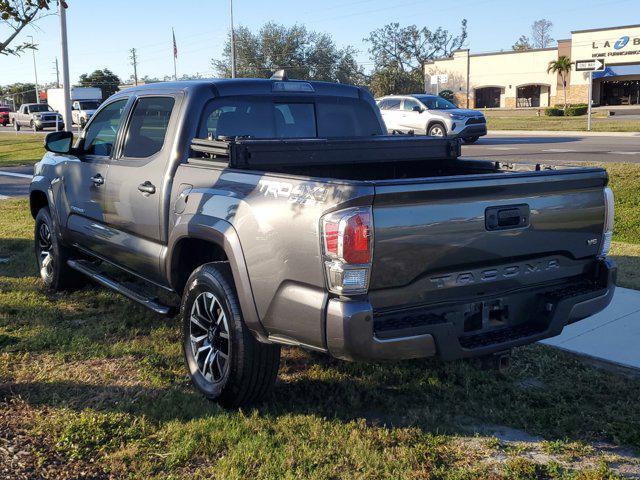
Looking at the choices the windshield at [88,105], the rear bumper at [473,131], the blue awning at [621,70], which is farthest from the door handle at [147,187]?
the blue awning at [621,70]

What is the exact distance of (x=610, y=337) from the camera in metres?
5.50

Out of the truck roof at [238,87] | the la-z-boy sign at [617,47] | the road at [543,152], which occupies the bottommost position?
the road at [543,152]

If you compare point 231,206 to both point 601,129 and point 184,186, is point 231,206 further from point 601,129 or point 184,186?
point 601,129

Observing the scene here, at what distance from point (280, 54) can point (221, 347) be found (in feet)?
227

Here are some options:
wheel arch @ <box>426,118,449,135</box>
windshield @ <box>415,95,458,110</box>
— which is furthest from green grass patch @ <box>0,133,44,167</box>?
windshield @ <box>415,95,458,110</box>

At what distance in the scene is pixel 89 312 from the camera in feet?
20.6

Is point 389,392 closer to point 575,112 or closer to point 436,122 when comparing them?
point 436,122

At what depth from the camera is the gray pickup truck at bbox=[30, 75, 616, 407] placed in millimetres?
3449

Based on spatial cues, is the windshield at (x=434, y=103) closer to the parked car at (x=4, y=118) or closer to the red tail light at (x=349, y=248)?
the red tail light at (x=349, y=248)

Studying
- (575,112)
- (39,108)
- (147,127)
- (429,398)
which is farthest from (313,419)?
(39,108)

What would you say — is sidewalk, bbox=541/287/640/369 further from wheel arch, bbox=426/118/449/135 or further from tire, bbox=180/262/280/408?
wheel arch, bbox=426/118/449/135

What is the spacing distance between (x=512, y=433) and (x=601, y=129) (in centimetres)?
2740

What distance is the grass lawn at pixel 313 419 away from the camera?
3650mm

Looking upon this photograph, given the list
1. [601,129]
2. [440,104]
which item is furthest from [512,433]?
[601,129]
